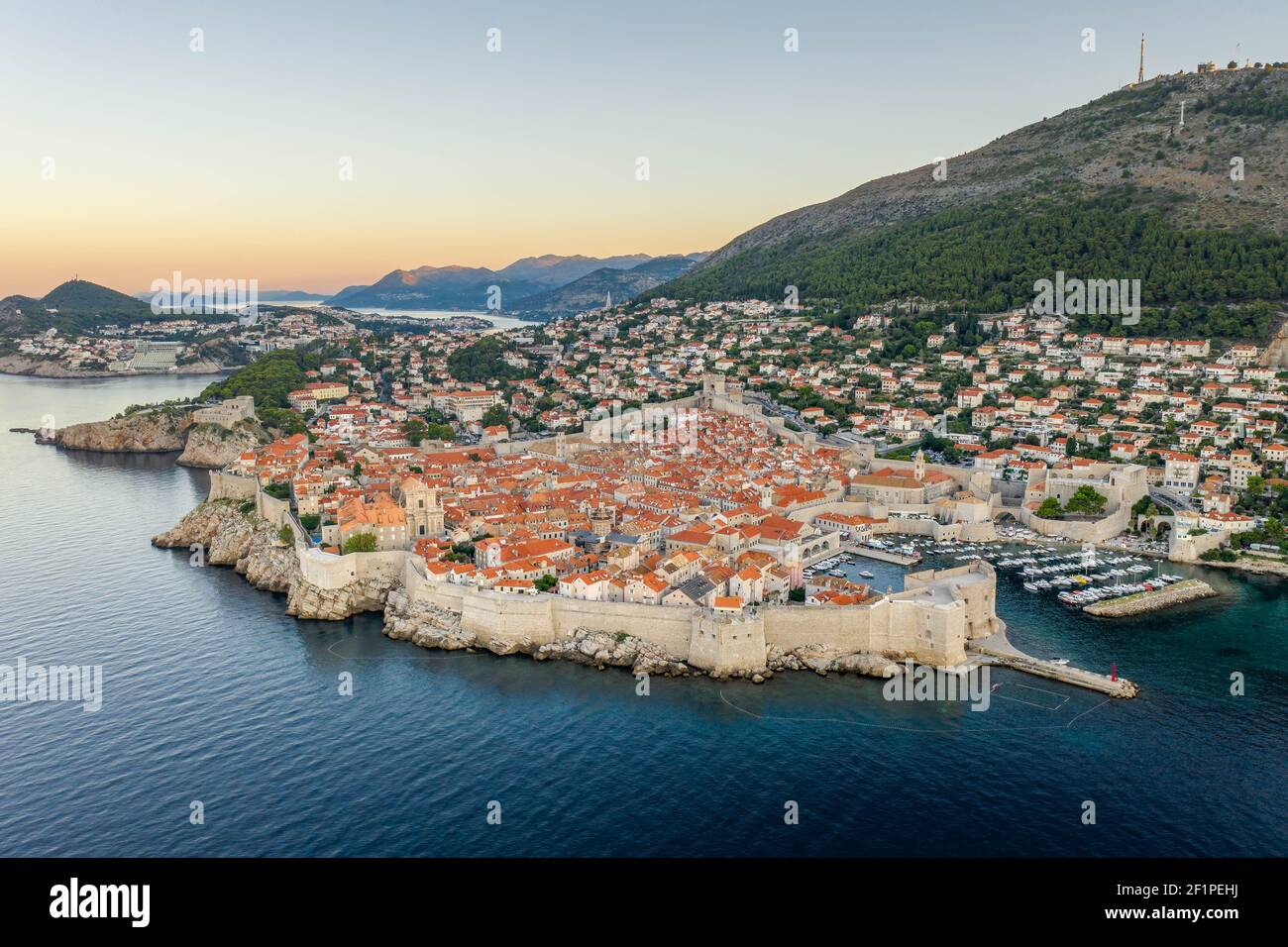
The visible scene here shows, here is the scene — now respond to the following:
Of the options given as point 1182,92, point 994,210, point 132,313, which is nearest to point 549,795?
point 994,210

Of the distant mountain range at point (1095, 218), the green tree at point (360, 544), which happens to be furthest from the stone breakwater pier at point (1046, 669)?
the distant mountain range at point (1095, 218)

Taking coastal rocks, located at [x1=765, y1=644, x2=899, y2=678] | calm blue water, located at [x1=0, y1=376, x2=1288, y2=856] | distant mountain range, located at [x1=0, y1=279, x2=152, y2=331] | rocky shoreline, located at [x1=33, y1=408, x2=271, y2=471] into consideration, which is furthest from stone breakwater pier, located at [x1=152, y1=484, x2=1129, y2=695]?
distant mountain range, located at [x1=0, y1=279, x2=152, y2=331]

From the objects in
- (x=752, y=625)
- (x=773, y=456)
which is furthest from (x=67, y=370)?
(x=752, y=625)

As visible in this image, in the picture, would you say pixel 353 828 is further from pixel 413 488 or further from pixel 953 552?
pixel 953 552

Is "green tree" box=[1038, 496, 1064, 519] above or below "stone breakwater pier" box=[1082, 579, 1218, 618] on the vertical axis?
above

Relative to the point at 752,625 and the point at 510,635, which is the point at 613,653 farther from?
the point at 752,625

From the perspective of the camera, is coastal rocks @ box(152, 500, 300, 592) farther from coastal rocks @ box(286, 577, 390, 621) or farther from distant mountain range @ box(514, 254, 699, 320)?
distant mountain range @ box(514, 254, 699, 320)

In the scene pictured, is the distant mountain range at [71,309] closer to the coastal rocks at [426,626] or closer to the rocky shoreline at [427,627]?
the rocky shoreline at [427,627]
